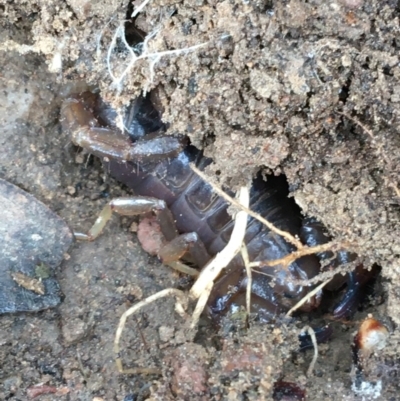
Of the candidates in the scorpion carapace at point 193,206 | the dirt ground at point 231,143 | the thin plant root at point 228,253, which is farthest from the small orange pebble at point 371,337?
the thin plant root at point 228,253

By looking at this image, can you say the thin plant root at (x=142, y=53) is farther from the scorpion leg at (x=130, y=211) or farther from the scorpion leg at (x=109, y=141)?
the scorpion leg at (x=130, y=211)

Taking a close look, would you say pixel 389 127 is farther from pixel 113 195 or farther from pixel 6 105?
pixel 6 105

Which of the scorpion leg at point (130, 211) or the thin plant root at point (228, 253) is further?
the scorpion leg at point (130, 211)

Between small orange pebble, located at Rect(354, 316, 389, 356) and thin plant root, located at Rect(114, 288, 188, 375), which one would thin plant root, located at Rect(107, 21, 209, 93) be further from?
small orange pebble, located at Rect(354, 316, 389, 356)

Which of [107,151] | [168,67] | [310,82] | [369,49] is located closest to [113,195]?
[107,151]

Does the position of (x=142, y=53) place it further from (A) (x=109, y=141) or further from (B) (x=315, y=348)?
(B) (x=315, y=348)

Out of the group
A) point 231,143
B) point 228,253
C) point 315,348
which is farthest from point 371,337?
point 231,143
